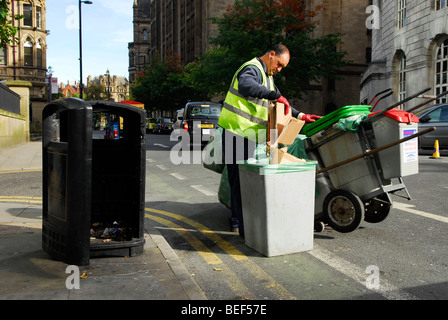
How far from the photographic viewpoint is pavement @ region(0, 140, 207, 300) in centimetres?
331

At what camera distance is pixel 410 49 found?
1016 inches

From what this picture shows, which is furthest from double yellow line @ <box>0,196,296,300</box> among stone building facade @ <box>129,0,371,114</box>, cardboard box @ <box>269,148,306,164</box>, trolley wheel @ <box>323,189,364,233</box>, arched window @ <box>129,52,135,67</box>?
arched window @ <box>129,52,135,67</box>

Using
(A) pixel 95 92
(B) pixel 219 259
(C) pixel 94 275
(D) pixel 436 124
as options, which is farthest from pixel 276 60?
(A) pixel 95 92

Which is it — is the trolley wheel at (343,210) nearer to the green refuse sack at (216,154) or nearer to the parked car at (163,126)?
the green refuse sack at (216,154)

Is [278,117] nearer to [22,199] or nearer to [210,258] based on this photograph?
[210,258]

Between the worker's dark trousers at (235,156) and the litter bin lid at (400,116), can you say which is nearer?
the litter bin lid at (400,116)

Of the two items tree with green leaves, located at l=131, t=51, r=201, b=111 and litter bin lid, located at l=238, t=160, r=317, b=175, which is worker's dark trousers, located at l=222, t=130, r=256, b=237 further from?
tree with green leaves, located at l=131, t=51, r=201, b=111

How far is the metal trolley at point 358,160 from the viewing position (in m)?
4.93

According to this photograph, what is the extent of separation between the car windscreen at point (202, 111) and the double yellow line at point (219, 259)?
12.4 metres

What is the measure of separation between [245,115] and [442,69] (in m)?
21.3

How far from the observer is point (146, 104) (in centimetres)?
6184

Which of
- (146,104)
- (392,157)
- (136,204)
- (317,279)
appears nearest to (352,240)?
(392,157)

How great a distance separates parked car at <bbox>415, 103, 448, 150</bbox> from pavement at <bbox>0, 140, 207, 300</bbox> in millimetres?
12787

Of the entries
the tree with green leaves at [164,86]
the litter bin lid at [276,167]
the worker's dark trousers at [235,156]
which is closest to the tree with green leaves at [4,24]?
the worker's dark trousers at [235,156]
